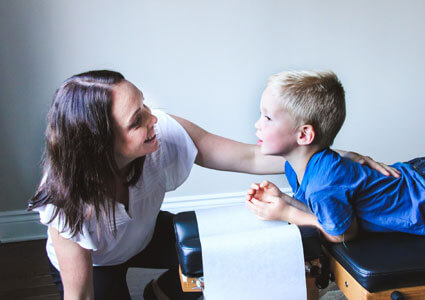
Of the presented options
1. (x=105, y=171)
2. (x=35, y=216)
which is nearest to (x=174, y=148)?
(x=105, y=171)

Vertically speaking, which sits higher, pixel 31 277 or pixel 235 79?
pixel 235 79

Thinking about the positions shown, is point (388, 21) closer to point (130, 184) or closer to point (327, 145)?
point (327, 145)

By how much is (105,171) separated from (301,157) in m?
0.50

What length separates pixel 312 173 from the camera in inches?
35.6

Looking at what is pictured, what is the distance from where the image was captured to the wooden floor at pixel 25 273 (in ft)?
5.09

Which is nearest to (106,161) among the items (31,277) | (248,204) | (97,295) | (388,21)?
(248,204)

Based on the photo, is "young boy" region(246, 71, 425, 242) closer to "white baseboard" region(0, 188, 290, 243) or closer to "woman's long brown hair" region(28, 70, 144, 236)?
"woman's long brown hair" region(28, 70, 144, 236)

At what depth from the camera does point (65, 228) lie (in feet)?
2.81

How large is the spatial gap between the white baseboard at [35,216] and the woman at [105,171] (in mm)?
893

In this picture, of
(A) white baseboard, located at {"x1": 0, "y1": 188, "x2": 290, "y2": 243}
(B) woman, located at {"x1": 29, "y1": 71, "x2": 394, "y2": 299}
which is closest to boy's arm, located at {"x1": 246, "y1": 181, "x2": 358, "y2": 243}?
(B) woman, located at {"x1": 29, "y1": 71, "x2": 394, "y2": 299}

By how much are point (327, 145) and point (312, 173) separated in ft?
0.41

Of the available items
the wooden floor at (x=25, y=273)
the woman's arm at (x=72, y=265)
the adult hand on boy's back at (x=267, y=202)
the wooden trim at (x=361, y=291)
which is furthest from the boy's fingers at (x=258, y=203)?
the wooden floor at (x=25, y=273)

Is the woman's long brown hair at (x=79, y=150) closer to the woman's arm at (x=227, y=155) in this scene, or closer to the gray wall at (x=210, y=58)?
the woman's arm at (x=227, y=155)

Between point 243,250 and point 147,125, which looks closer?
point 243,250
